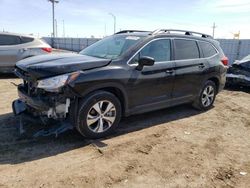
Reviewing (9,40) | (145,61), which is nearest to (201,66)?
(145,61)

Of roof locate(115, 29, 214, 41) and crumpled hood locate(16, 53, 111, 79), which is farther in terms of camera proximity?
roof locate(115, 29, 214, 41)

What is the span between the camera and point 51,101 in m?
4.56

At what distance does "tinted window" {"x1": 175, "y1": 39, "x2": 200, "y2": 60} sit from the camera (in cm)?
620

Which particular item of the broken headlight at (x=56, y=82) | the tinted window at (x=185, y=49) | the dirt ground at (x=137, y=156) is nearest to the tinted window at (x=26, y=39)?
the dirt ground at (x=137, y=156)

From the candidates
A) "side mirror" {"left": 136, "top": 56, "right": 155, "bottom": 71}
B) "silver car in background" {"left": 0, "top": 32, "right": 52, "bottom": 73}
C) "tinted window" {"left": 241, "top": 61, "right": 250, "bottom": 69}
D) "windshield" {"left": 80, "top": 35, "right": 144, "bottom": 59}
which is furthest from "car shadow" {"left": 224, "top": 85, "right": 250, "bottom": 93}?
"silver car in background" {"left": 0, "top": 32, "right": 52, "bottom": 73}

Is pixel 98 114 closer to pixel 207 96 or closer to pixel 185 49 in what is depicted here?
pixel 185 49

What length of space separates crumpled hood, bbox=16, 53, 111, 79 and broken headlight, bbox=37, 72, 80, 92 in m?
0.08

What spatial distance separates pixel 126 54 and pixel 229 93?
17.7 ft

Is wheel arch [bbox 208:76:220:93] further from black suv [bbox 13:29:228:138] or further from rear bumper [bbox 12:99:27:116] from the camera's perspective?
rear bumper [bbox 12:99:27:116]

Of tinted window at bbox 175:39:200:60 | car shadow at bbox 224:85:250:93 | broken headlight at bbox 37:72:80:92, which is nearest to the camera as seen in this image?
broken headlight at bbox 37:72:80:92

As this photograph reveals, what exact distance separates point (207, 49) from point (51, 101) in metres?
4.14

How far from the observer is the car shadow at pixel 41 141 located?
4.29m

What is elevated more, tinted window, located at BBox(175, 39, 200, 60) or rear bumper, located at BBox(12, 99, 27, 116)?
tinted window, located at BBox(175, 39, 200, 60)

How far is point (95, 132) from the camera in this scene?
4.92m
